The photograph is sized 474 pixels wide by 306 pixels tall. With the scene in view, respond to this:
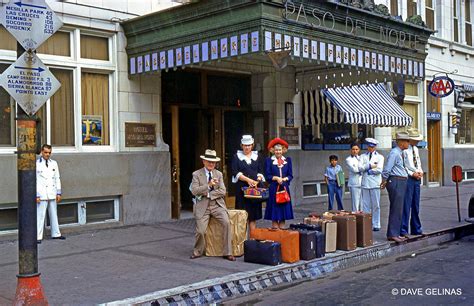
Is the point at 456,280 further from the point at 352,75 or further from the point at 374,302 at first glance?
the point at 352,75

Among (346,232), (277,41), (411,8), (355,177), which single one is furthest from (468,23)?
(346,232)

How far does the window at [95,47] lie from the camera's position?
12.3m

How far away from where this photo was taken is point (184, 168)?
50.4ft

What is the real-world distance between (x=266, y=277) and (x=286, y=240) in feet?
2.74

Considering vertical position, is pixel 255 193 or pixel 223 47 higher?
pixel 223 47

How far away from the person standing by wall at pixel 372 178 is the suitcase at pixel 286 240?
3.60 meters

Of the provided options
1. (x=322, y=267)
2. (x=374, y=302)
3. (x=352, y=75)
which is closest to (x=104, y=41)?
(x=352, y=75)

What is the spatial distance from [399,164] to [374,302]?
4.14 m

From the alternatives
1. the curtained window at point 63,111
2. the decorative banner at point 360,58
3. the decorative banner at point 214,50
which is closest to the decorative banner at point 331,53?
the decorative banner at point 360,58

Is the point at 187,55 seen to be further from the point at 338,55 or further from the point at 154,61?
the point at 338,55

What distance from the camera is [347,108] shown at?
1606 centimetres

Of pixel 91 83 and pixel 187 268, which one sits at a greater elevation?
pixel 91 83

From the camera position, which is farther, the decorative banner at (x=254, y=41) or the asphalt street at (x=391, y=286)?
the decorative banner at (x=254, y=41)

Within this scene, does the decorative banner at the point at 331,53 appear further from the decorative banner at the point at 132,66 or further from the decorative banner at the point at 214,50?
the decorative banner at the point at 132,66
